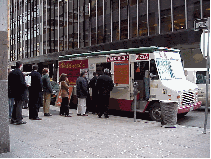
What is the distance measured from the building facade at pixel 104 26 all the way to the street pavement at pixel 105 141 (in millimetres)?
13223

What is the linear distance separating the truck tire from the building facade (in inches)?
470

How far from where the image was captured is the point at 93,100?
11984mm

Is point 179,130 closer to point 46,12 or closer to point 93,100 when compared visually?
point 93,100

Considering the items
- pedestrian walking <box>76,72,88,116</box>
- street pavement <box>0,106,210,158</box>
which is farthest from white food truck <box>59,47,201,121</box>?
street pavement <box>0,106,210,158</box>

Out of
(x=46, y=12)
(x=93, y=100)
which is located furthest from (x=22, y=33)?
(x=93, y=100)

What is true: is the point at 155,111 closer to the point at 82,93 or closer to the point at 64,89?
the point at 82,93

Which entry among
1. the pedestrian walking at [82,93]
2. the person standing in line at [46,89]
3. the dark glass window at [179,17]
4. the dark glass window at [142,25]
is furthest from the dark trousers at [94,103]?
the dark glass window at [142,25]

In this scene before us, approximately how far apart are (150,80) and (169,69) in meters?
1.00

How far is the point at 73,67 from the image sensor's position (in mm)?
14117

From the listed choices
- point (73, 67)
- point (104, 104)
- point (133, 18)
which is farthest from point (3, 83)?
point (133, 18)

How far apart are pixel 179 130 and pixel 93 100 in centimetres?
Answer: 502

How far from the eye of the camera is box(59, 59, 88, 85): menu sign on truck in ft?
44.4

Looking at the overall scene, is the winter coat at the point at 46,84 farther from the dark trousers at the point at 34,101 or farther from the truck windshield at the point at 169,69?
the truck windshield at the point at 169,69

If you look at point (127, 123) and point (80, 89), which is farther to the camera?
point (80, 89)
